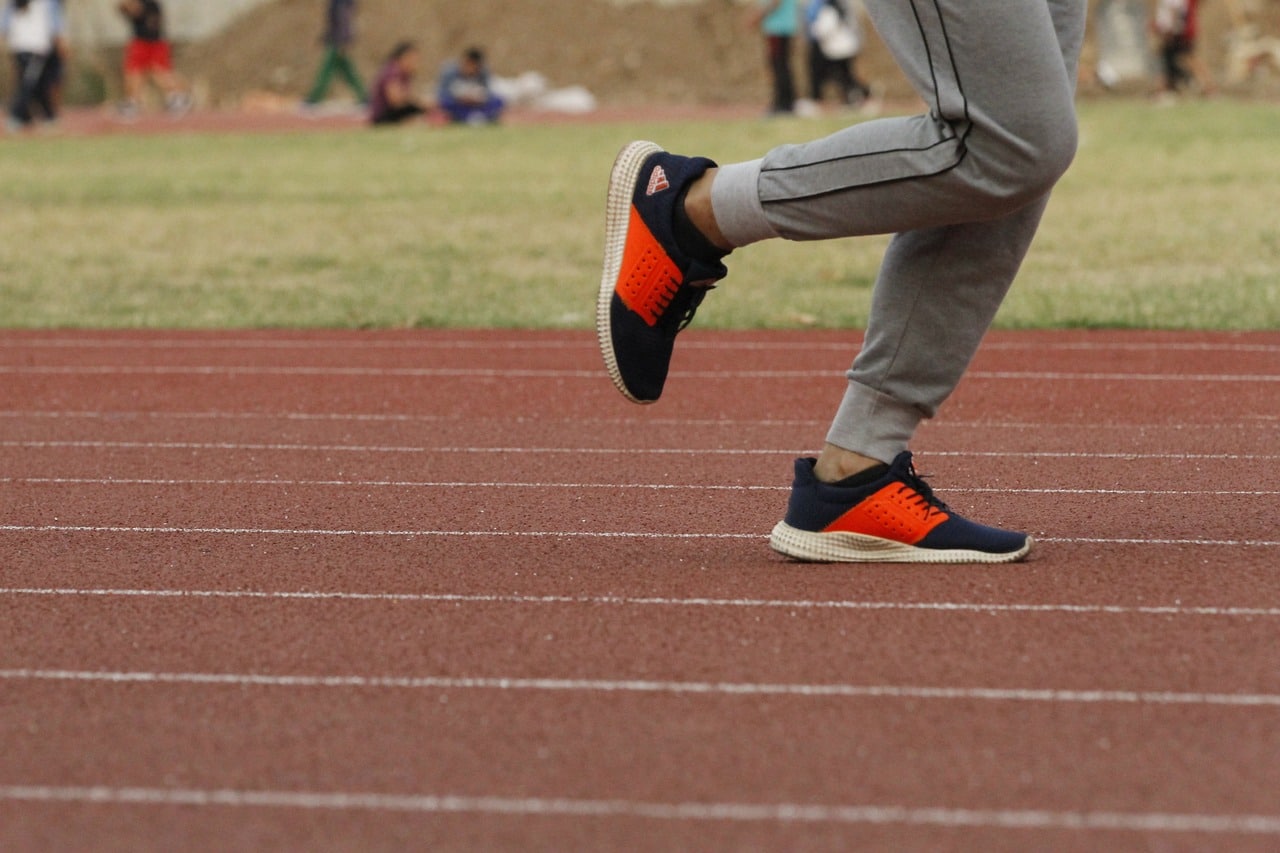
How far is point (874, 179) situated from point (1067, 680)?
86 cm

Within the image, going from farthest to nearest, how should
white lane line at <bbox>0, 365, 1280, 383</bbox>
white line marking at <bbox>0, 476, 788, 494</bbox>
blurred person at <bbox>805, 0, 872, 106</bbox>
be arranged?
blurred person at <bbox>805, 0, 872, 106</bbox>
white lane line at <bbox>0, 365, 1280, 383</bbox>
white line marking at <bbox>0, 476, 788, 494</bbox>

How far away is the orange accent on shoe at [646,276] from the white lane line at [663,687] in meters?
0.76

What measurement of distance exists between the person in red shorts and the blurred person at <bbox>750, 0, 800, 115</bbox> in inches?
388

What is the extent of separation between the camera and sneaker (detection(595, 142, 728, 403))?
3.26m

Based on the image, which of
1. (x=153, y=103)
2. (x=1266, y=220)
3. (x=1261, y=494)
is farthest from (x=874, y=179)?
(x=153, y=103)

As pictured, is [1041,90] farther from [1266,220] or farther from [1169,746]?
[1266,220]

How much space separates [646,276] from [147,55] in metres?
25.8

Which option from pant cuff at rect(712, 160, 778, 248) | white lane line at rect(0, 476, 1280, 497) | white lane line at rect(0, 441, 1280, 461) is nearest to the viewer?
pant cuff at rect(712, 160, 778, 248)

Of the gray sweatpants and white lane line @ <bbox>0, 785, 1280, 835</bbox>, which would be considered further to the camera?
the gray sweatpants

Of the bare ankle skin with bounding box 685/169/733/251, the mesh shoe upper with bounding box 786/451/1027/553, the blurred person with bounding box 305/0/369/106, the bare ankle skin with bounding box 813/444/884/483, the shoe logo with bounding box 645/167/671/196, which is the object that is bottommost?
the mesh shoe upper with bounding box 786/451/1027/553

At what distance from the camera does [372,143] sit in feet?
61.4

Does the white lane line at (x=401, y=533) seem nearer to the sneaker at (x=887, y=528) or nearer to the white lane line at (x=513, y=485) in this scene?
the sneaker at (x=887, y=528)

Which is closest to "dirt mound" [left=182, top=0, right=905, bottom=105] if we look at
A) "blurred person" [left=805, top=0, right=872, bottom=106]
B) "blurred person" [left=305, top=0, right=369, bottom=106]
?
"blurred person" [left=305, top=0, right=369, bottom=106]

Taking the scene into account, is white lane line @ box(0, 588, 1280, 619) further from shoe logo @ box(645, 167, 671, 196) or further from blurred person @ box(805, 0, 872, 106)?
blurred person @ box(805, 0, 872, 106)
